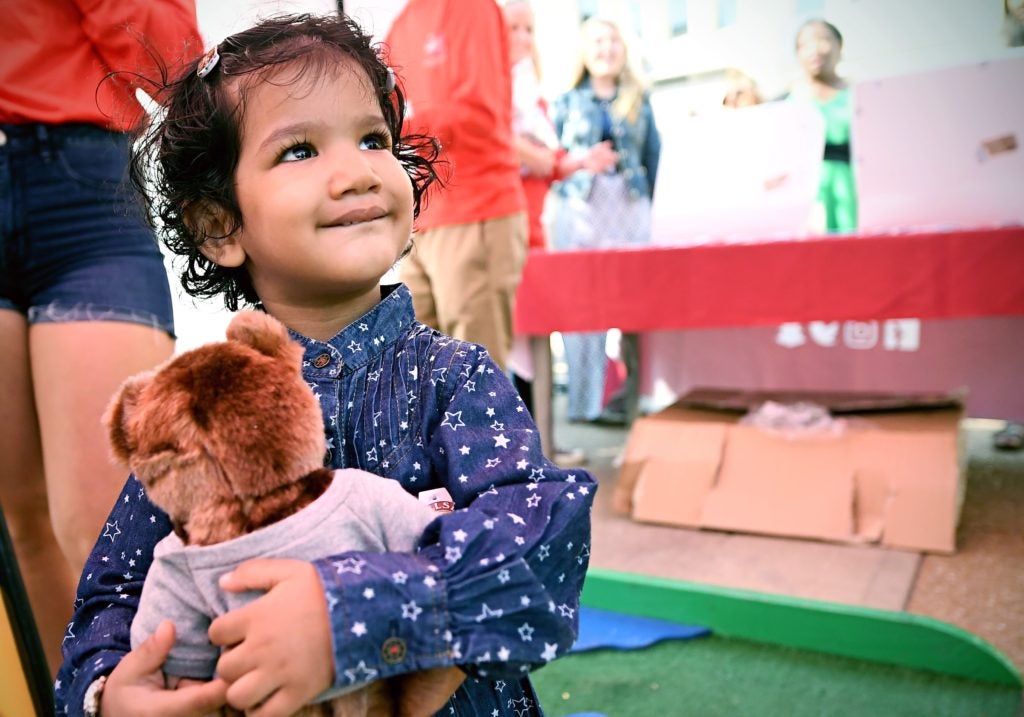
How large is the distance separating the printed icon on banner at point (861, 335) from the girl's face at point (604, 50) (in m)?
1.42

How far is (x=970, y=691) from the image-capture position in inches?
55.9

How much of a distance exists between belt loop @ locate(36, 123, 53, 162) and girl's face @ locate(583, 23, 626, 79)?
8.95ft

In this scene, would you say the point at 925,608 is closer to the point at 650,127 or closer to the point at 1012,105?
the point at 1012,105

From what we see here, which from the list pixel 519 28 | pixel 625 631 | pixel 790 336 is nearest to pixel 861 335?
pixel 790 336

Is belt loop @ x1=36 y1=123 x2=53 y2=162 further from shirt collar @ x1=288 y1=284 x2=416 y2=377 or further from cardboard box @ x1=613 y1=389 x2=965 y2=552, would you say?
cardboard box @ x1=613 y1=389 x2=965 y2=552

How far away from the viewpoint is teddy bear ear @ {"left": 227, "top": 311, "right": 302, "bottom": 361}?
60 centimetres

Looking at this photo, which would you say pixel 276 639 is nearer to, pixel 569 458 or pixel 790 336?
pixel 569 458

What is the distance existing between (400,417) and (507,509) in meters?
0.15

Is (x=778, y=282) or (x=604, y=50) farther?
(x=604, y=50)

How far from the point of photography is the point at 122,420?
0.59m

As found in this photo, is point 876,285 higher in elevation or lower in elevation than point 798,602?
higher

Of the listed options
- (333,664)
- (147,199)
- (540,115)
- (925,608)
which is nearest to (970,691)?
(925,608)

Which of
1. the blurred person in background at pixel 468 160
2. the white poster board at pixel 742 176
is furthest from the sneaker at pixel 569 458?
the blurred person in background at pixel 468 160

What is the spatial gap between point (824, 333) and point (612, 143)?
118 cm
